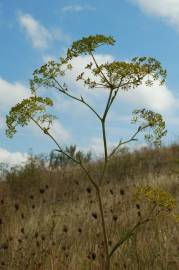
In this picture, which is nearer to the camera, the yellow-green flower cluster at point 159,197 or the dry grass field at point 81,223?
the yellow-green flower cluster at point 159,197

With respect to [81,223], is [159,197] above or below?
below

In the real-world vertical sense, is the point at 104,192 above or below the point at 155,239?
above

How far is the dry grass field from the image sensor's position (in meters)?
6.35

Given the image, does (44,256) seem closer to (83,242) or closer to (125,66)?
(83,242)

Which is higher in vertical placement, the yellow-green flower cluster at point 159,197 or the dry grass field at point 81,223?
the dry grass field at point 81,223

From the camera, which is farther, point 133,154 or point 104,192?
point 133,154

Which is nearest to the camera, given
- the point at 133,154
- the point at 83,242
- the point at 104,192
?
the point at 83,242

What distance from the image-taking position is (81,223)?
371 inches

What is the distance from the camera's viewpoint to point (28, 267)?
657cm

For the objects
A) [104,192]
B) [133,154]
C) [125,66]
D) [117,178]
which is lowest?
[125,66]

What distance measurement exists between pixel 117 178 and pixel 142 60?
13.1m

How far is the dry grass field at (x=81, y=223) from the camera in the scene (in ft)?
20.8

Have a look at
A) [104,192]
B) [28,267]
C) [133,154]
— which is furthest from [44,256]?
[133,154]

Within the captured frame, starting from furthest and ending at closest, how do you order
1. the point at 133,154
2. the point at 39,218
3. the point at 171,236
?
the point at 133,154 < the point at 39,218 < the point at 171,236
